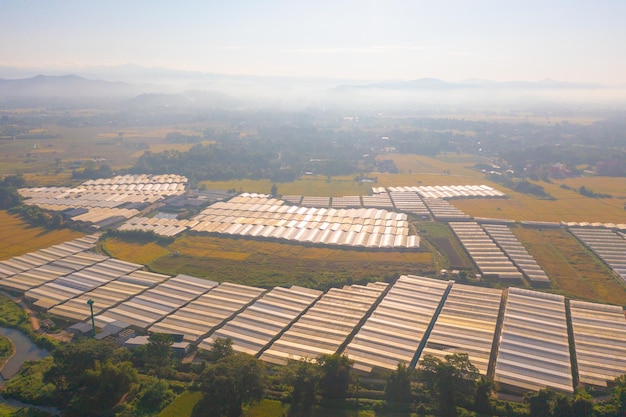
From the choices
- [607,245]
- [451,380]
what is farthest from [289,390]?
[607,245]

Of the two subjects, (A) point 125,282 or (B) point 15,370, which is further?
(A) point 125,282

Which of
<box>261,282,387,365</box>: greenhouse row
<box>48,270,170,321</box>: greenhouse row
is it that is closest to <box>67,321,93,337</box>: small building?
<box>48,270,170,321</box>: greenhouse row

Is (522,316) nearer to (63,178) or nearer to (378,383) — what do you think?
(378,383)

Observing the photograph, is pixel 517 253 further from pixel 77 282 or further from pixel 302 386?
pixel 77 282

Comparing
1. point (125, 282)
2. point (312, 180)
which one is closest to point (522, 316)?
point (125, 282)

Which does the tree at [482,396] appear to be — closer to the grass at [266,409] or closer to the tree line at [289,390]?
the tree line at [289,390]

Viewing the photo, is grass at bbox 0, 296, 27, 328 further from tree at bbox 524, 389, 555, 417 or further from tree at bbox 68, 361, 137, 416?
tree at bbox 524, 389, 555, 417
